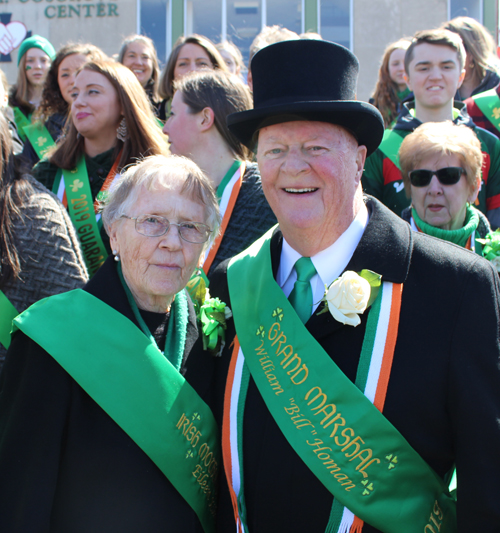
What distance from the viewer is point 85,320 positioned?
2053 millimetres

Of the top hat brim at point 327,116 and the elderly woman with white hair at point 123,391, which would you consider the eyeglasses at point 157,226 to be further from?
the top hat brim at point 327,116

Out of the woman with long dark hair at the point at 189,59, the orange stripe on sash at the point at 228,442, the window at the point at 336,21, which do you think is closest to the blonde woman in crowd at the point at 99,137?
the woman with long dark hair at the point at 189,59

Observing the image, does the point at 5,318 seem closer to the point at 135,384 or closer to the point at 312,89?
the point at 135,384

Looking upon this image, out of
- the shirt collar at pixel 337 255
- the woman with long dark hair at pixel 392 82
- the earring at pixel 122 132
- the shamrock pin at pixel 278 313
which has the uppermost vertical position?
the woman with long dark hair at pixel 392 82

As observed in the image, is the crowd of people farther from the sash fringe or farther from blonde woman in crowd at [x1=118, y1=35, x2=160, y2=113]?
blonde woman in crowd at [x1=118, y1=35, x2=160, y2=113]

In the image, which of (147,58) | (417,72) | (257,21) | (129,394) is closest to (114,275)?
(129,394)

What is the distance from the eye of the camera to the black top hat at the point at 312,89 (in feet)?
6.27

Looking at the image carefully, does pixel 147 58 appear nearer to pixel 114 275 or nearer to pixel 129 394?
pixel 114 275

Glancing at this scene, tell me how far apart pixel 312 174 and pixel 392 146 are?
2.10m

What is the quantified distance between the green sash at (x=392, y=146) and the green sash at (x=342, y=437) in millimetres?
2104

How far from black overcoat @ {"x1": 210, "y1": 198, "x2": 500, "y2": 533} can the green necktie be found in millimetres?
58

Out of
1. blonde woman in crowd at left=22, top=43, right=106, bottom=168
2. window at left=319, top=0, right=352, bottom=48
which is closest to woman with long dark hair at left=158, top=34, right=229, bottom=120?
blonde woman in crowd at left=22, top=43, right=106, bottom=168

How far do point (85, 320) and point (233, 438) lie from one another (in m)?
0.64

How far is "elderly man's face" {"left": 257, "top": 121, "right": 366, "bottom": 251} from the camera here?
1983 mm
